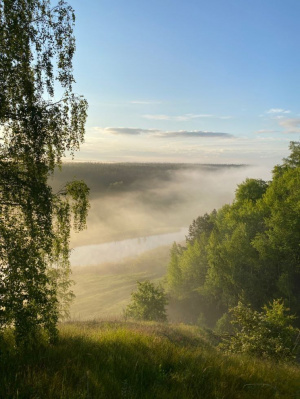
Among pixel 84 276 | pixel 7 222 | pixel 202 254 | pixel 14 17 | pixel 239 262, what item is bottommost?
pixel 84 276

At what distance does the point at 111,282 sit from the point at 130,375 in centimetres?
11346

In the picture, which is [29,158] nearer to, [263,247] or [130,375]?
[130,375]

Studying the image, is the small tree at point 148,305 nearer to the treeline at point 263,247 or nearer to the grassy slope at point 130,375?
the treeline at point 263,247

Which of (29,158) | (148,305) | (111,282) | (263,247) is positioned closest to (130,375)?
(29,158)

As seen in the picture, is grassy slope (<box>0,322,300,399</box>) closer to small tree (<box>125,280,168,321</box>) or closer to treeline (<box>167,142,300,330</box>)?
treeline (<box>167,142,300,330</box>)

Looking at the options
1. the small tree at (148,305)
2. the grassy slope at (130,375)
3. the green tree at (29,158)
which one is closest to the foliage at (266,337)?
the grassy slope at (130,375)

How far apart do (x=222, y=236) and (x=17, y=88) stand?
40.1m

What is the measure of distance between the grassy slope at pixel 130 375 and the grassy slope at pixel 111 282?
58.2 metres

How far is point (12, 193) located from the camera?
319 inches

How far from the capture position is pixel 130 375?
234 inches

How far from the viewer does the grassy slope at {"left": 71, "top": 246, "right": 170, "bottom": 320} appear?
8222cm

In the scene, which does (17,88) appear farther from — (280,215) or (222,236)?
(222,236)

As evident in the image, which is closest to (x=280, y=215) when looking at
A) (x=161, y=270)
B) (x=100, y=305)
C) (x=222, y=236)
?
(x=222, y=236)

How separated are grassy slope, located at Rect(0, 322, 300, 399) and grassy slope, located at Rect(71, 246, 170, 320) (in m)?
58.2
